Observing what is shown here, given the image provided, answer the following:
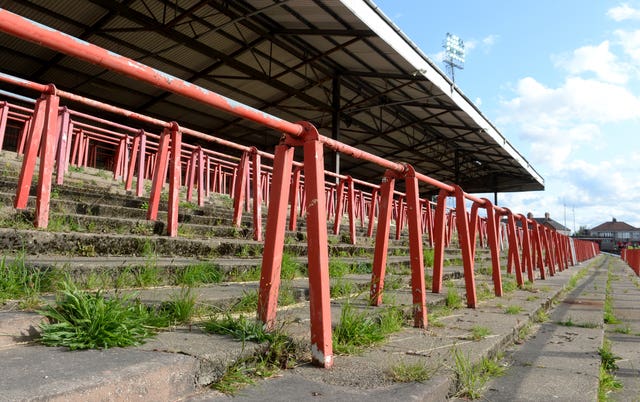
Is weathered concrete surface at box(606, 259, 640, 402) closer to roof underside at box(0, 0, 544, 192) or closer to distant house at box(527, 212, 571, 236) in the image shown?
distant house at box(527, 212, 571, 236)

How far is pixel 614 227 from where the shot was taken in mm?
103688

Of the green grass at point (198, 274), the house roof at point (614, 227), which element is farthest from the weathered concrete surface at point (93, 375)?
the house roof at point (614, 227)

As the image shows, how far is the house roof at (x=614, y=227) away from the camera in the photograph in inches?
3989

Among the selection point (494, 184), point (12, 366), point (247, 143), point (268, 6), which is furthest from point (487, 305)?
point (494, 184)

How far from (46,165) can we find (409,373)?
117 inches

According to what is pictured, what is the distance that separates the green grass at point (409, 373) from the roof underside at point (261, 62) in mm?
8219

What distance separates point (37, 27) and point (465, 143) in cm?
2173

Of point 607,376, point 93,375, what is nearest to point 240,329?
point 93,375

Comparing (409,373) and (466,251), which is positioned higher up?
(466,251)

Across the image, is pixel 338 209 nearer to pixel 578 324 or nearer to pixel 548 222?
pixel 578 324

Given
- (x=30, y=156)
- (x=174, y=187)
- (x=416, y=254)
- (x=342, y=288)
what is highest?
(x=30, y=156)

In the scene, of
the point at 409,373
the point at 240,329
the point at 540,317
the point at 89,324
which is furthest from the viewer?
the point at 540,317

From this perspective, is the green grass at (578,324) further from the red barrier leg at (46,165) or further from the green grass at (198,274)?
the red barrier leg at (46,165)

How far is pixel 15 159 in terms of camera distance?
6656 mm
